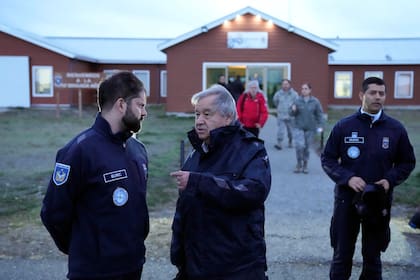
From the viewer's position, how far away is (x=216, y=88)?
3146mm

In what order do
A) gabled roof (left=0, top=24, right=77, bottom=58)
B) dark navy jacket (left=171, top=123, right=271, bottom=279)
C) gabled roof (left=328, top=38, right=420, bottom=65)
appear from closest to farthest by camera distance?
dark navy jacket (left=171, top=123, right=271, bottom=279), gabled roof (left=0, top=24, right=77, bottom=58), gabled roof (left=328, top=38, right=420, bottom=65)

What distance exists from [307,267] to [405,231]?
1986mm

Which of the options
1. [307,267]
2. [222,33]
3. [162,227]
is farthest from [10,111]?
[307,267]

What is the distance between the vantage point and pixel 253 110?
10727 millimetres

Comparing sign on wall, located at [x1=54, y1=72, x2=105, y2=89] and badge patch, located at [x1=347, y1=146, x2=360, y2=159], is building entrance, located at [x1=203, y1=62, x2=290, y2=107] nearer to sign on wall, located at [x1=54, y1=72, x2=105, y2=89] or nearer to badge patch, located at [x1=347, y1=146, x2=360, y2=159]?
sign on wall, located at [x1=54, y1=72, x2=105, y2=89]

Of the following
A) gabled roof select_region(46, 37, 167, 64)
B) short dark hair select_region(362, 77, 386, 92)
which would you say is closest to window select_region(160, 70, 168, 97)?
gabled roof select_region(46, 37, 167, 64)

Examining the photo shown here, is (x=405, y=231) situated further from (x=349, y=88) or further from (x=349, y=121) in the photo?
(x=349, y=88)

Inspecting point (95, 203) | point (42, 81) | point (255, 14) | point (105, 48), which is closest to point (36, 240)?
point (95, 203)

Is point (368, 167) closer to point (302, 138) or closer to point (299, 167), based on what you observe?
point (302, 138)

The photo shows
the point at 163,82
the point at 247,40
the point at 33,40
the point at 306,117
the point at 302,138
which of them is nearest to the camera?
the point at 306,117

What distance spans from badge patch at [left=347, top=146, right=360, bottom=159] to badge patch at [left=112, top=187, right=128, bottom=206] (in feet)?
7.50

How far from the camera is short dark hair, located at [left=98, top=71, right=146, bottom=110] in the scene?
9.80ft

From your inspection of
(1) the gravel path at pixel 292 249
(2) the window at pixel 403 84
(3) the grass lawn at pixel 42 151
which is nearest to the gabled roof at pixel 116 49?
(3) the grass lawn at pixel 42 151

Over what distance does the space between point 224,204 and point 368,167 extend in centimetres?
203
